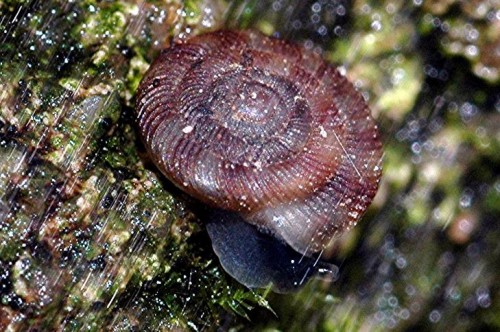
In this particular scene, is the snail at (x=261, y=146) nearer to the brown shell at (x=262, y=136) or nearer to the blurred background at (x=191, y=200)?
the brown shell at (x=262, y=136)

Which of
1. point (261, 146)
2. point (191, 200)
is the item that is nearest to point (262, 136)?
point (261, 146)

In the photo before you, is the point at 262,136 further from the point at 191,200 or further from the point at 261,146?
the point at 191,200

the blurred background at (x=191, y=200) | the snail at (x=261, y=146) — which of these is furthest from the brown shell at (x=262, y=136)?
the blurred background at (x=191, y=200)

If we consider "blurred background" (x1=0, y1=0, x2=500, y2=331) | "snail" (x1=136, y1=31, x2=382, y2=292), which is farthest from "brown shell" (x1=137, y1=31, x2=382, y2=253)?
"blurred background" (x1=0, y1=0, x2=500, y2=331)

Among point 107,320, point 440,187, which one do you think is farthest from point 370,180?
point 107,320

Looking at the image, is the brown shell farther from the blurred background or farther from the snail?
the blurred background
